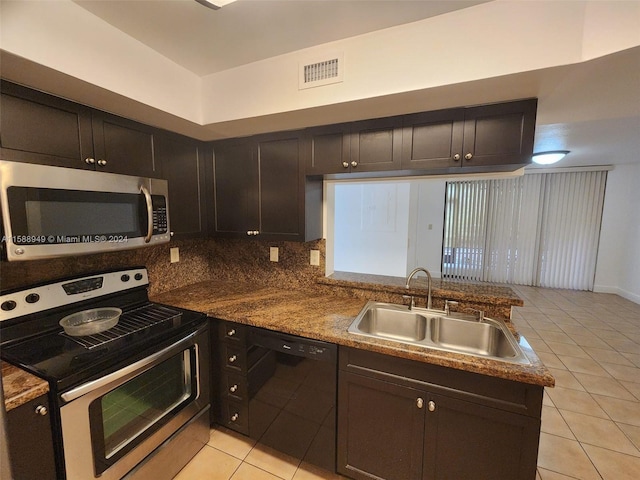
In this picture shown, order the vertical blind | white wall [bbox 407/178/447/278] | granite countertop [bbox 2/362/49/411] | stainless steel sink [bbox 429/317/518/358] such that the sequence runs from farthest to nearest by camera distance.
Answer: white wall [bbox 407/178/447/278], the vertical blind, stainless steel sink [bbox 429/317/518/358], granite countertop [bbox 2/362/49/411]

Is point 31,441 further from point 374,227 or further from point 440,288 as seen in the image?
point 374,227

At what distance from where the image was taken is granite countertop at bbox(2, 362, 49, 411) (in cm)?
101

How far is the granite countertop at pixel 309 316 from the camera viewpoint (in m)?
1.23

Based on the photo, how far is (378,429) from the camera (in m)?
1.49

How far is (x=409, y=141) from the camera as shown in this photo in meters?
1.64

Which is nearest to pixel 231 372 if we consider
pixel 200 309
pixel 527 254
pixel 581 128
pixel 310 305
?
pixel 200 309

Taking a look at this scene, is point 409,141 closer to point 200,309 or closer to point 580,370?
point 200,309

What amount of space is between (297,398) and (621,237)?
6.45 metres

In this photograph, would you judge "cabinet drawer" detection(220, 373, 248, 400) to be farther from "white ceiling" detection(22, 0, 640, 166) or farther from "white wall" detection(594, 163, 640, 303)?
"white wall" detection(594, 163, 640, 303)

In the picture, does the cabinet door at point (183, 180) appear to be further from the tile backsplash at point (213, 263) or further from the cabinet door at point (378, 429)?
the cabinet door at point (378, 429)

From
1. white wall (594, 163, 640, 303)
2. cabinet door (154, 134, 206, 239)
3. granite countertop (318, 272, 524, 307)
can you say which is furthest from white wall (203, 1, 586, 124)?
white wall (594, 163, 640, 303)

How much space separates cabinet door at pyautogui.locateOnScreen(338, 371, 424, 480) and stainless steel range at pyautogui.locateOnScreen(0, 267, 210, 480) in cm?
95

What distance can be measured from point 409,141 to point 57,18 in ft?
5.80

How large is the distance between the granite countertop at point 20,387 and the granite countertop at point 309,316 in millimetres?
827
